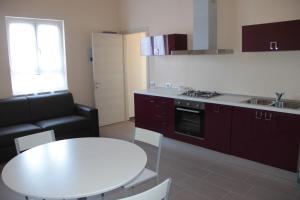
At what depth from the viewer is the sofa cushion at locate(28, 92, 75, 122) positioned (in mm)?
4461

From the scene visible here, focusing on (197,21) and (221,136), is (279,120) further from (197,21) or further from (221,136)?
(197,21)

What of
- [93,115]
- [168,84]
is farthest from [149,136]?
[168,84]

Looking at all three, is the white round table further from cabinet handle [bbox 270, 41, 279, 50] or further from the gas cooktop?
cabinet handle [bbox 270, 41, 279, 50]

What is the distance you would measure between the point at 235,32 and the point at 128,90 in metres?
2.93

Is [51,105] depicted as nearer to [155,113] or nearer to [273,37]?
[155,113]

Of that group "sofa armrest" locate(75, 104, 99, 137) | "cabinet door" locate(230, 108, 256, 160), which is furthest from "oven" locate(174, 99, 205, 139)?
"sofa armrest" locate(75, 104, 99, 137)

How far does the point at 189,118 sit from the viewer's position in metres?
4.00

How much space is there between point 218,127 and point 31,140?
239cm

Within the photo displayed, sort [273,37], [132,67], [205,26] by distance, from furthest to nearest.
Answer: [132,67], [205,26], [273,37]

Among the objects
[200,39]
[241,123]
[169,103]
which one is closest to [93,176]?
[241,123]

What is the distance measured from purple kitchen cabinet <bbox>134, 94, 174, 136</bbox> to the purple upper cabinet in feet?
4.83

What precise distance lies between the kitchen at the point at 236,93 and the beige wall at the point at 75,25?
54.1 inches

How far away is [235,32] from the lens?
3883 mm

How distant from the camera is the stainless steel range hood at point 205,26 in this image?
389 centimetres
